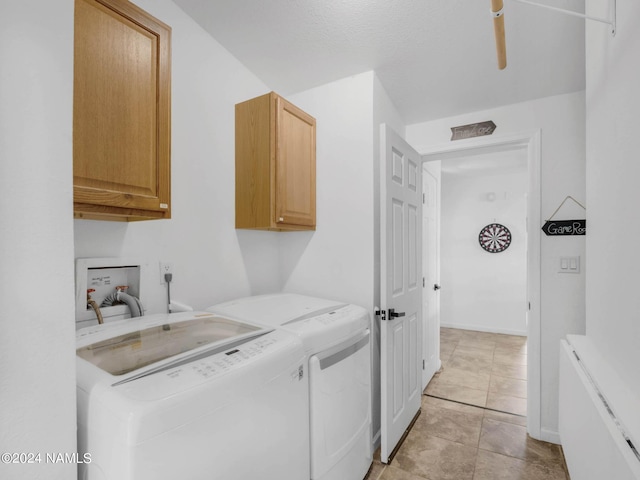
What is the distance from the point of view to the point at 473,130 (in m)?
2.54

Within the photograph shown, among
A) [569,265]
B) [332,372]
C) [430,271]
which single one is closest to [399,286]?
[332,372]

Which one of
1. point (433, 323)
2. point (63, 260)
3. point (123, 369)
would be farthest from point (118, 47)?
point (433, 323)

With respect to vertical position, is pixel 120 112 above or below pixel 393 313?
above

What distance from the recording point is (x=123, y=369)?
0.86m

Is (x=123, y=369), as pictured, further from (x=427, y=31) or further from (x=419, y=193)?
(x=419, y=193)

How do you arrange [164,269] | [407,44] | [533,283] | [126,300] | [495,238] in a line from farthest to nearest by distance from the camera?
[495,238]
[533,283]
[407,44]
[164,269]
[126,300]

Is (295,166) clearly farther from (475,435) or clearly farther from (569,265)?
(475,435)

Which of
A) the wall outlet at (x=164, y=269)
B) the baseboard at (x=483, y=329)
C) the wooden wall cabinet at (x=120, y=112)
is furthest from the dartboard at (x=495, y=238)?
the wooden wall cabinet at (x=120, y=112)

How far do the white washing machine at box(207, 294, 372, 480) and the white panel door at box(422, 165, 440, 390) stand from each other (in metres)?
1.50

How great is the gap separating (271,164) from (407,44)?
3.44 feet

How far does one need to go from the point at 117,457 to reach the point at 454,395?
2916 mm

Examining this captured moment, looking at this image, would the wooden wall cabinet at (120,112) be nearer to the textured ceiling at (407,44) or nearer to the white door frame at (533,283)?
the textured ceiling at (407,44)

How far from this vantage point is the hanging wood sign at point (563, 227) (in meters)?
2.17

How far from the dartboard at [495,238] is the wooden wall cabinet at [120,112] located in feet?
16.4
